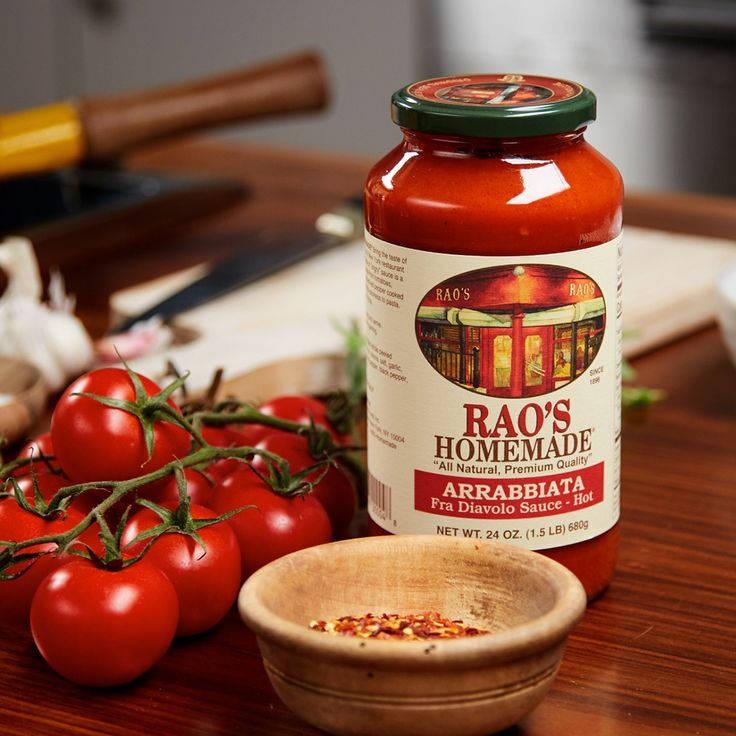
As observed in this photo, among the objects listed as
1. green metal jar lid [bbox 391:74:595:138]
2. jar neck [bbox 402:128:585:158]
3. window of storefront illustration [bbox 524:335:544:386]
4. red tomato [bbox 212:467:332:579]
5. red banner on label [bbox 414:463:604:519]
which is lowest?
red tomato [bbox 212:467:332:579]

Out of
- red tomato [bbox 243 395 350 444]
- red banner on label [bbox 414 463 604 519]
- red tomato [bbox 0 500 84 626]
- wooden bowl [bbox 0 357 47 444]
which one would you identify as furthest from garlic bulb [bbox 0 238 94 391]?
red banner on label [bbox 414 463 604 519]

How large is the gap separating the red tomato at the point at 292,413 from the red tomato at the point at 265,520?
0.34 feet

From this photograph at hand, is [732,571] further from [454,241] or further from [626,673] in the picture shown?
[454,241]

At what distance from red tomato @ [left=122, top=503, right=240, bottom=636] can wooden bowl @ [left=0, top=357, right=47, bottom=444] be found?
298 mm

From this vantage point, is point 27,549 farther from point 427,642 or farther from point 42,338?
point 42,338

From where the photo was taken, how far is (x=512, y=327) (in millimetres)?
722

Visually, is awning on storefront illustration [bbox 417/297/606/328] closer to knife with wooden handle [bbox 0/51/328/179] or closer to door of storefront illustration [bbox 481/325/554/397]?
door of storefront illustration [bbox 481/325/554/397]

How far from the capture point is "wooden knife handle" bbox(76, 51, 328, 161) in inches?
68.9

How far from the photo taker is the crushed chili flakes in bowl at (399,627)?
68 cm

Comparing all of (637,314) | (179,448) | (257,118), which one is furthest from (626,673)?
(257,118)

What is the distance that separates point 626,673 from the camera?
0.74m

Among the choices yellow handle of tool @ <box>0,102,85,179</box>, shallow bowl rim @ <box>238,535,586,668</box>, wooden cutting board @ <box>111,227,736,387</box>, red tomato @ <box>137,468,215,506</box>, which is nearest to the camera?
shallow bowl rim @ <box>238,535,586,668</box>

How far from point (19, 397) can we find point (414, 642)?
1.83 ft

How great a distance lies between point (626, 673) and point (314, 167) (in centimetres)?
141
